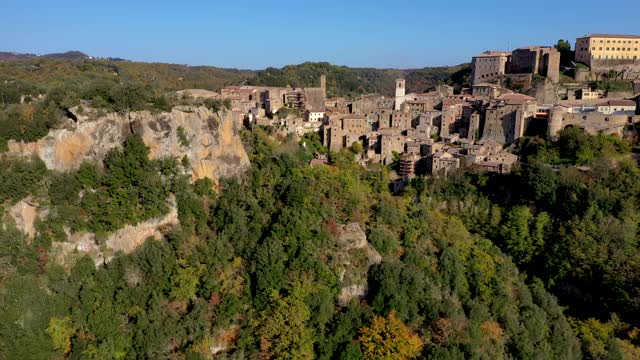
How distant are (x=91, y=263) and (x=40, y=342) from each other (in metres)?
4.36

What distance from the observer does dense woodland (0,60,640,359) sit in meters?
24.2

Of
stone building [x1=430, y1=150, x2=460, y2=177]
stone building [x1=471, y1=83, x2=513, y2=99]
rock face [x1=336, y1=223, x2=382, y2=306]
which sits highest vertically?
stone building [x1=471, y1=83, x2=513, y2=99]

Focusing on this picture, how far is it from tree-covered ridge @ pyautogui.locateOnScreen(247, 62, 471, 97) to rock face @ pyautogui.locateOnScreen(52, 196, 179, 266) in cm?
3945

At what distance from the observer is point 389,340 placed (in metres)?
23.7

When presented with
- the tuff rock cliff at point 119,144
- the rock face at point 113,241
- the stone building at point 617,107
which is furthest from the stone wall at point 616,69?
the rock face at point 113,241

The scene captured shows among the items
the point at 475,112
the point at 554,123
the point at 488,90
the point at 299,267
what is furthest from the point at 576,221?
the point at 488,90

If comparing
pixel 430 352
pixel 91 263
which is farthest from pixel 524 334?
pixel 91 263

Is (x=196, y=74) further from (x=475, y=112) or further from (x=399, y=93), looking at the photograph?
(x=475, y=112)

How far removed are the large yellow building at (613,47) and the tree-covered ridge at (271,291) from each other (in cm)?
2925

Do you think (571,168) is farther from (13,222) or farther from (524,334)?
(13,222)

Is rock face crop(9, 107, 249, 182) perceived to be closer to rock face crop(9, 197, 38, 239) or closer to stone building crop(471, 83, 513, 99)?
rock face crop(9, 197, 38, 239)

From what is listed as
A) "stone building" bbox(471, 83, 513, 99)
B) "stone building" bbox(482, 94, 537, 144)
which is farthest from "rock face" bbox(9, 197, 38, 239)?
"stone building" bbox(471, 83, 513, 99)

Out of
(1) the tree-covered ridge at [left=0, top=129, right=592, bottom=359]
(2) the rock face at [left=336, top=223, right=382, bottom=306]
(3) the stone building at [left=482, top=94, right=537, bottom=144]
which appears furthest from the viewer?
(3) the stone building at [left=482, top=94, right=537, bottom=144]

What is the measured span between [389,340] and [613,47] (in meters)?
41.4
